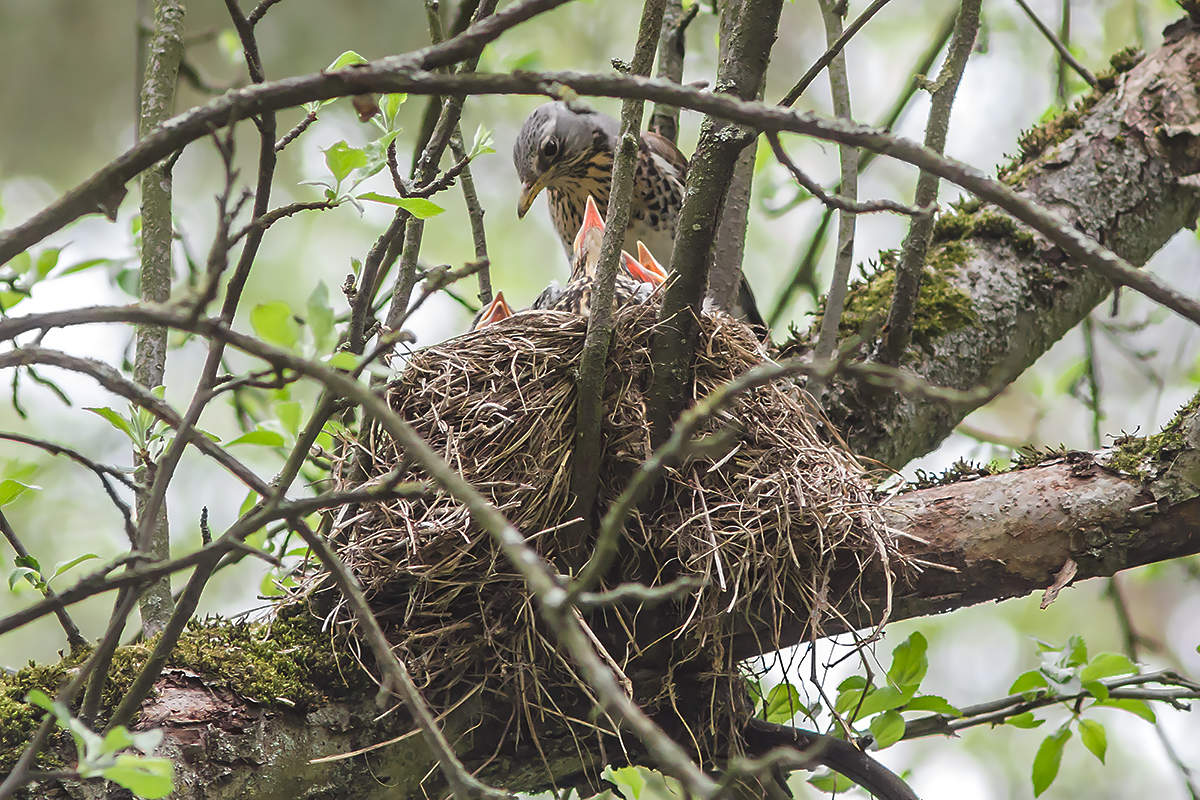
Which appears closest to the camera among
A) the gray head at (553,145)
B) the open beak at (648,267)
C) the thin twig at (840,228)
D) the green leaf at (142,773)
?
the green leaf at (142,773)

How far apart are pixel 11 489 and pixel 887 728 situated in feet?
5.63

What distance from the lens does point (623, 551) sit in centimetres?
210

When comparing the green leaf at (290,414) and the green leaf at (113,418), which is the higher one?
the green leaf at (290,414)

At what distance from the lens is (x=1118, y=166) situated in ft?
10.5

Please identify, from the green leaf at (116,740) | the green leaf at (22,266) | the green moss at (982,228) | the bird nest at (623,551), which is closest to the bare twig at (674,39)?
the green moss at (982,228)

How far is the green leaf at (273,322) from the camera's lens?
1405 mm

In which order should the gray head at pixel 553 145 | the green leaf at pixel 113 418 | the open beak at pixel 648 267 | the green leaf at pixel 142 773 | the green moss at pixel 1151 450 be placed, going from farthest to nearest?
the gray head at pixel 553 145, the open beak at pixel 648 267, the green moss at pixel 1151 450, the green leaf at pixel 113 418, the green leaf at pixel 142 773

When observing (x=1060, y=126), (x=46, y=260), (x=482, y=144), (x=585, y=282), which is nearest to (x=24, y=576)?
(x=46, y=260)

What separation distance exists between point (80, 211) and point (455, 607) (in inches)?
42.6

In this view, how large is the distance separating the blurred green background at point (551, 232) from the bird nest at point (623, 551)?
4.29 feet

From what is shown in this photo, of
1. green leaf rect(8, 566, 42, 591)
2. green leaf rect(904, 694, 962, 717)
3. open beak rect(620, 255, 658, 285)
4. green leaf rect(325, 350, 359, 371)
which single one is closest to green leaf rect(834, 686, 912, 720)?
green leaf rect(904, 694, 962, 717)

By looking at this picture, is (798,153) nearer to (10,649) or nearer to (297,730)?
(297,730)

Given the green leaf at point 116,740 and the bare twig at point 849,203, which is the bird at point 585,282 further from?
the green leaf at point 116,740

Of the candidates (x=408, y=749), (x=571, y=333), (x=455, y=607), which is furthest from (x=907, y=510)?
(x=408, y=749)
